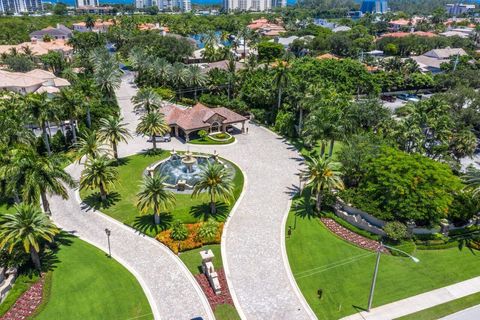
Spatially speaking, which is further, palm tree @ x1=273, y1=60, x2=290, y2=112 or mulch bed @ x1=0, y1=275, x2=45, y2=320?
palm tree @ x1=273, y1=60, x2=290, y2=112

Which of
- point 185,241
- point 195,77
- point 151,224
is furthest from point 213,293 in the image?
point 195,77

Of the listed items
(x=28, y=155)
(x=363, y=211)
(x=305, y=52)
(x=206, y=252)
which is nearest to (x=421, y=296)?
(x=363, y=211)

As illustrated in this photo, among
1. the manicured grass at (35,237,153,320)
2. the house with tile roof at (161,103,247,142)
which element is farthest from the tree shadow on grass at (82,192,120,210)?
the house with tile roof at (161,103,247,142)

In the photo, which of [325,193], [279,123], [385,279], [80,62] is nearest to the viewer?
[385,279]

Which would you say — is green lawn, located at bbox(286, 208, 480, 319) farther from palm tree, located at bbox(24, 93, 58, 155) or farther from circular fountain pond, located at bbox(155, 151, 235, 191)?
palm tree, located at bbox(24, 93, 58, 155)

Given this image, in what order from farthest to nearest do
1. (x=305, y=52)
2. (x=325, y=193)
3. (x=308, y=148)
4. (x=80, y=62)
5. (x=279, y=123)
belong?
(x=305, y=52) → (x=80, y=62) → (x=279, y=123) → (x=308, y=148) → (x=325, y=193)

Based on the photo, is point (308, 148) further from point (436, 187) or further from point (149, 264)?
point (149, 264)

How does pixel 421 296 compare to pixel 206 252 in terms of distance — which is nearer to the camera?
pixel 421 296
